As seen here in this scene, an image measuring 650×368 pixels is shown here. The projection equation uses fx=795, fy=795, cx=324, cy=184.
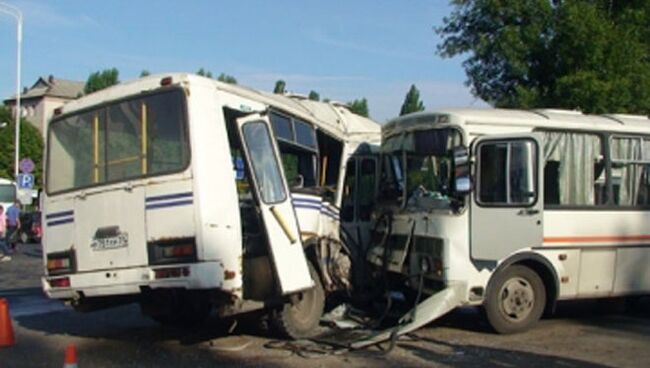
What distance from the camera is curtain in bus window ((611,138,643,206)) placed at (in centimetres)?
1069

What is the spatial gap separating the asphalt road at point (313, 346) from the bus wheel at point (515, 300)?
16 centimetres

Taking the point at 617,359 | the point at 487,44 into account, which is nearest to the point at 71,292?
the point at 617,359

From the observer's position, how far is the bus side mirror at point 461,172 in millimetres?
9406

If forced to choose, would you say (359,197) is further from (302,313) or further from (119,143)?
(119,143)

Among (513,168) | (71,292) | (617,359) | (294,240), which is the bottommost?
(617,359)

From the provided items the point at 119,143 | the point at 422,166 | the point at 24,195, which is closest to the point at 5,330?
the point at 119,143

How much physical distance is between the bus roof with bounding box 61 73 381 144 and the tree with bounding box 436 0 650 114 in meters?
5.75

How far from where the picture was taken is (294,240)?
29.3 feet

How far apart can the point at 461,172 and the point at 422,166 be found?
1039 mm

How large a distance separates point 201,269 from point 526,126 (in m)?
4.63

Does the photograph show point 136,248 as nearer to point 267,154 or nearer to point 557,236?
point 267,154

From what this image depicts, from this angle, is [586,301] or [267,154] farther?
[586,301]

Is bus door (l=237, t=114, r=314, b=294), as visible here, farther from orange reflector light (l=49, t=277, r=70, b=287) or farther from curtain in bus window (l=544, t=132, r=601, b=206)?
curtain in bus window (l=544, t=132, r=601, b=206)

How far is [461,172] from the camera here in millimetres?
9445
